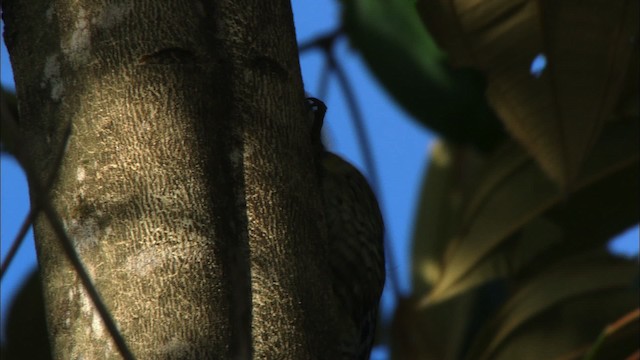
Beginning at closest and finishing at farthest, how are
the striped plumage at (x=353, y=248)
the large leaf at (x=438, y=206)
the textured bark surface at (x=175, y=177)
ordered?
the textured bark surface at (x=175, y=177), the striped plumage at (x=353, y=248), the large leaf at (x=438, y=206)

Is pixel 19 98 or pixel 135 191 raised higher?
pixel 19 98

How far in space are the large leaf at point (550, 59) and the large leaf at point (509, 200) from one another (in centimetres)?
41

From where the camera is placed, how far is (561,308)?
2729 millimetres

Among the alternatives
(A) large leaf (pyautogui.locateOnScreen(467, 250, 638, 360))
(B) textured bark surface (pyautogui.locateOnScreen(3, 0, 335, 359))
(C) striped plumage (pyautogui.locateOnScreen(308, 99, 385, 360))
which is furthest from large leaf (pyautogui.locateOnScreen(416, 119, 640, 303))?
(B) textured bark surface (pyautogui.locateOnScreen(3, 0, 335, 359))

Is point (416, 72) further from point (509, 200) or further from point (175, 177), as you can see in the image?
point (175, 177)

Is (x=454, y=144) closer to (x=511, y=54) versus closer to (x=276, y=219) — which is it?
(x=511, y=54)

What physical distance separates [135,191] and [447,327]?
186 cm

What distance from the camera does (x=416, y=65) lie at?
2656mm

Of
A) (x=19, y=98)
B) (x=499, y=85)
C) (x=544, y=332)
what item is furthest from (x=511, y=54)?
(x=19, y=98)

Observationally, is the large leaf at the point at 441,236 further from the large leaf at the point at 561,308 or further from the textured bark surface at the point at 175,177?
the textured bark surface at the point at 175,177

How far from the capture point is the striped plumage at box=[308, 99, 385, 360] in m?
1.88

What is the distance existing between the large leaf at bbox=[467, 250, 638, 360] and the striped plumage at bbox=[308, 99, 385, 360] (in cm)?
53

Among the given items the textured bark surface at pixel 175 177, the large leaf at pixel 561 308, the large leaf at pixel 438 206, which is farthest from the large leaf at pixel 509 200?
the textured bark surface at pixel 175 177

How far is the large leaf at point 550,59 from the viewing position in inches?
82.6
